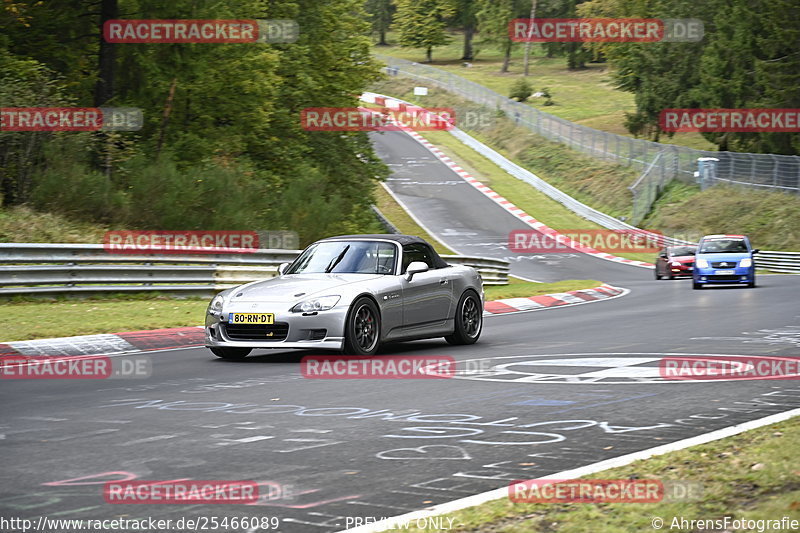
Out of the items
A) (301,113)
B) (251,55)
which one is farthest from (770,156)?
(251,55)

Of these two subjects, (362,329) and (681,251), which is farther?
(681,251)

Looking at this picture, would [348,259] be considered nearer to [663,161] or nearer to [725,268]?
[725,268]

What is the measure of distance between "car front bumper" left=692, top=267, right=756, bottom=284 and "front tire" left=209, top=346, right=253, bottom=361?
65.1 ft

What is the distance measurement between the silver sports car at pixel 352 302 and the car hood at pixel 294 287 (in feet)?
0.04

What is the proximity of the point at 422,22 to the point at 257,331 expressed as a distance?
118785 millimetres

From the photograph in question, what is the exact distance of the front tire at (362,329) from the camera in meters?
12.5

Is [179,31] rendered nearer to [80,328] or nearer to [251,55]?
[251,55]

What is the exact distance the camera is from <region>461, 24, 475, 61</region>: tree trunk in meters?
132

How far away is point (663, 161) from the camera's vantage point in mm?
56500

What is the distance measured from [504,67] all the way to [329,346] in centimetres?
11063
